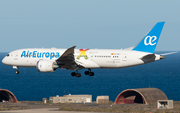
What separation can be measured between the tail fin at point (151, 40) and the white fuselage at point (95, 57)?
1614mm

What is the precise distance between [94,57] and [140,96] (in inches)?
2475

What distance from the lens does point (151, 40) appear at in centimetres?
7338

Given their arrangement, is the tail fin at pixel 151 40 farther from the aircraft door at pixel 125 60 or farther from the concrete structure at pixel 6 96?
the concrete structure at pixel 6 96

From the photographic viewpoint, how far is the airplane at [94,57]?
71.6 m

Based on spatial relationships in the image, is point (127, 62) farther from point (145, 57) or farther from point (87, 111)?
point (87, 111)

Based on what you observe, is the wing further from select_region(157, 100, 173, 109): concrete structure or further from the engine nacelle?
select_region(157, 100, 173, 109): concrete structure

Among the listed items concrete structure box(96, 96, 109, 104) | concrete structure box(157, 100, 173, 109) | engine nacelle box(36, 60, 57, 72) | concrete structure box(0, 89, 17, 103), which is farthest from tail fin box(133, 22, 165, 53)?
concrete structure box(0, 89, 17, 103)

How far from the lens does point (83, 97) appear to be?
148000 mm

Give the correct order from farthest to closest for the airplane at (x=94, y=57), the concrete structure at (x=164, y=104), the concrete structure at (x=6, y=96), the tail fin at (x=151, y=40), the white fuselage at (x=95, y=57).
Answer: the concrete structure at (x=6, y=96) < the concrete structure at (x=164, y=104) < the tail fin at (x=151, y=40) < the white fuselage at (x=95, y=57) < the airplane at (x=94, y=57)

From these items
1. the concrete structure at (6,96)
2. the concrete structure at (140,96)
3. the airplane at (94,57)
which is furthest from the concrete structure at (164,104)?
the concrete structure at (6,96)

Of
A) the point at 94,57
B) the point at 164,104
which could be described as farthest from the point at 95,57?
the point at 164,104

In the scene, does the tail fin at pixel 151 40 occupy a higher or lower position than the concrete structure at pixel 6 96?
higher

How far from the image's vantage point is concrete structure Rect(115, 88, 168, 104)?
12438cm

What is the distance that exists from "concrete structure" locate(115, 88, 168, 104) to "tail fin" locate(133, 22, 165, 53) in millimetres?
51717
